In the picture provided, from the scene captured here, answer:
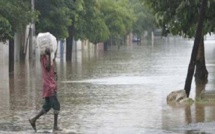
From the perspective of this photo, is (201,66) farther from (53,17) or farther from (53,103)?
(53,17)

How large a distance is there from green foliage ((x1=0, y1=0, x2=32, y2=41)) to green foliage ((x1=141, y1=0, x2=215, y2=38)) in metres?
7.01

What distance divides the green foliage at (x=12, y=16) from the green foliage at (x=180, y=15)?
7.01 meters

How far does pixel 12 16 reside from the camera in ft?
94.6

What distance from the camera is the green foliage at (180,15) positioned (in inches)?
828

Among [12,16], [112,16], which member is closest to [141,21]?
[112,16]

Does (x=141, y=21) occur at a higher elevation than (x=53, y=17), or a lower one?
higher

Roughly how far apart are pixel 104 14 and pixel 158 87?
54506mm

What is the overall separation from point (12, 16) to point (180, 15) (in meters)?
9.98

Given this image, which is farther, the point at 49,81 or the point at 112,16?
the point at 112,16

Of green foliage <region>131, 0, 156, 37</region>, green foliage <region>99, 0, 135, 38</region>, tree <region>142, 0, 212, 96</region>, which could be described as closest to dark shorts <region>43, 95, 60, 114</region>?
tree <region>142, 0, 212, 96</region>

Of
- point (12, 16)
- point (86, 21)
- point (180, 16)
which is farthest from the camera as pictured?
point (86, 21)

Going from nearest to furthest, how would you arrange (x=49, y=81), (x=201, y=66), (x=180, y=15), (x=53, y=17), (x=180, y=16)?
(x=49, y=81), (x=180, y=15), (x=180, y=16), (x=201, y=66), (x=53, y=17)

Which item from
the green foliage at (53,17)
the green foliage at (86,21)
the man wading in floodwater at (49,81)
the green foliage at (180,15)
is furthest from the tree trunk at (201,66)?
the green foliage at (86,21)

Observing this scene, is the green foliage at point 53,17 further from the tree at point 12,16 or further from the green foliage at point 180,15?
the green foliage at point 180,15
